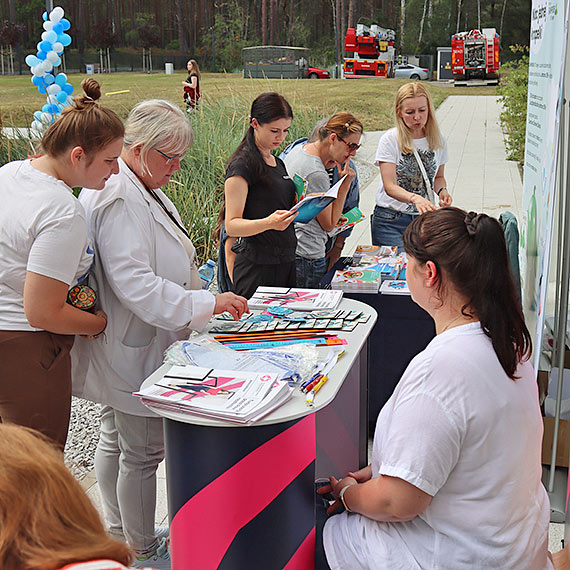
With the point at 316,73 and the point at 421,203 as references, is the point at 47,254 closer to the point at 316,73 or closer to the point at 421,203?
the point at 421,203

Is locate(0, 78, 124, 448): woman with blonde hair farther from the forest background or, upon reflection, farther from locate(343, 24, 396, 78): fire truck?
locate(343, 24, 396, 78): fire truck

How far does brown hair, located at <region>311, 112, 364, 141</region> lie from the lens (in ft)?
12.1

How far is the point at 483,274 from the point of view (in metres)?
1.75

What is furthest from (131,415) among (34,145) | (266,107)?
(34,145)

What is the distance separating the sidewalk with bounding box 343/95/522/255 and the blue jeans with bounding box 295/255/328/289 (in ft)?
10.8

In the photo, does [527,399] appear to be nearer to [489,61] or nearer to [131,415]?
[131,415]

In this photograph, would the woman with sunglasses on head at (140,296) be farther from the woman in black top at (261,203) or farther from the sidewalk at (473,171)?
the sidewalk at (473,171)

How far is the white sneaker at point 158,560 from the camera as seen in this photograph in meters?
2.53

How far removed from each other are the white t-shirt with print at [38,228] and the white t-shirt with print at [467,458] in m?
1.02

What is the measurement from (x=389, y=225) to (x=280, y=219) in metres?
1.42

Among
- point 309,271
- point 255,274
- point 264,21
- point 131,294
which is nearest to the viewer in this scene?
point 131,294

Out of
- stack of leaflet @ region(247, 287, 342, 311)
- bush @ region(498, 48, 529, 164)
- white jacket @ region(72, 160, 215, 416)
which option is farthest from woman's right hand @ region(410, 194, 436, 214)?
bush @ region(498, 48, 529, 164)

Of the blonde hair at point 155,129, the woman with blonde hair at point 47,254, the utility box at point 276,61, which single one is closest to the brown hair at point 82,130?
the woman with blonde hair at point 47,254

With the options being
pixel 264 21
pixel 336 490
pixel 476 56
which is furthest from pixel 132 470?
pixel 476 56
